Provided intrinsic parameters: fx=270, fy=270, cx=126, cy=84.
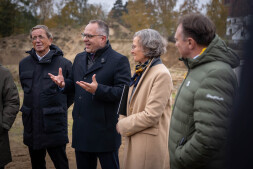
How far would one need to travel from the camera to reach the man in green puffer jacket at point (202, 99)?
1.76 metres

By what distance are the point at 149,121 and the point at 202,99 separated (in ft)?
3.10

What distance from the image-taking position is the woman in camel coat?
2707 millimetres

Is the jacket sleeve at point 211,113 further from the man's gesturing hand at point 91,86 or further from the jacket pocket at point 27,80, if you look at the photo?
the jacket pocket at point 27,80

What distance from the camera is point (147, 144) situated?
9.16ft

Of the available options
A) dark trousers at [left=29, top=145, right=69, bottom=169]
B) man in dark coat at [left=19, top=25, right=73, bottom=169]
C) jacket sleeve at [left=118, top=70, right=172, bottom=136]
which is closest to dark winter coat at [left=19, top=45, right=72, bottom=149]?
man in dark coat at [left=19, top=25, right=73, bottom=169]

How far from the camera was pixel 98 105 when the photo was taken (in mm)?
3244

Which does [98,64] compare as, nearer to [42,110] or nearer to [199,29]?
[42,110]

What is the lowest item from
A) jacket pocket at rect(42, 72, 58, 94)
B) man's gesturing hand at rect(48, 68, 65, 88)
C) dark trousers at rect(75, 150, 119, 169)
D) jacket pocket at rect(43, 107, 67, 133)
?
dark trousers at rect(75, 150, 119, 169)

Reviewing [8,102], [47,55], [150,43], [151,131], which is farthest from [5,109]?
[150,43]

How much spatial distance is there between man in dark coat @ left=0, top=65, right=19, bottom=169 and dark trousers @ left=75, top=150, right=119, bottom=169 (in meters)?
0.97

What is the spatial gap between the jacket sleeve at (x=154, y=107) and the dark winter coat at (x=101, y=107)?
1.79 feet

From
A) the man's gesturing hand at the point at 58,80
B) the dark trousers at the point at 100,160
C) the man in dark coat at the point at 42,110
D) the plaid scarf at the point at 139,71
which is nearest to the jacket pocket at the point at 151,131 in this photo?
the plaid scarf at the point at 139,71

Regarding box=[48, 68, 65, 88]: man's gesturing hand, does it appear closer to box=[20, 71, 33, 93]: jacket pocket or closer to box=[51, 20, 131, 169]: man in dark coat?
box=[51, 20, 131, 169]: man in dark coat

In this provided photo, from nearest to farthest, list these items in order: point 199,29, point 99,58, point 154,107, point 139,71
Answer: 1. point 199,29
2. point 154,107
3. point 139,71
4. point 99,58
